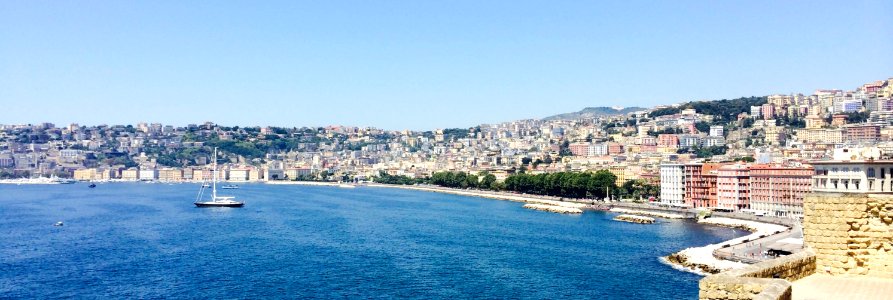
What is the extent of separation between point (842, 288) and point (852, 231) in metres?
0.47

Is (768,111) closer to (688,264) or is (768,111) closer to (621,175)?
(621,175)

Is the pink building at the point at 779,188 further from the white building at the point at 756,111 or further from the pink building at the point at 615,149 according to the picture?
Answer: the white building at the point at 756,111

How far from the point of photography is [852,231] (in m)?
5.82

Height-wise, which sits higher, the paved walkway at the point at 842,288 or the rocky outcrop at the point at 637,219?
the paved walkway at the point at 842,288

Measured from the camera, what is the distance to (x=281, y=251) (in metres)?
26.2

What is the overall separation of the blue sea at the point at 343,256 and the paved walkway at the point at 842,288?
1202 centimetres

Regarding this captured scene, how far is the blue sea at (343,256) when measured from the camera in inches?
739

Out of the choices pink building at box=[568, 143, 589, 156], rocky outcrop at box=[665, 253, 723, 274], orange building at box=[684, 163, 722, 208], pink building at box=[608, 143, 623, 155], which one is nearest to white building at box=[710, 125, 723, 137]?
pink building at box=[608, 143, 623, 155]

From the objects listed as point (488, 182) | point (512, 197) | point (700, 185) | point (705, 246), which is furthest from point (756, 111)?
point (705, 246)

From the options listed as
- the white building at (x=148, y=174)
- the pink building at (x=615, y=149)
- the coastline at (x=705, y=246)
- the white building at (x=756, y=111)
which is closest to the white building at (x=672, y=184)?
the coastline at (x=705, y=246)

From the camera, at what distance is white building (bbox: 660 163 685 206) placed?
48.5 m

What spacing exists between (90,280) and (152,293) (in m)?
2.76

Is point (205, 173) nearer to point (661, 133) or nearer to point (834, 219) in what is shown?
point (661, 133)

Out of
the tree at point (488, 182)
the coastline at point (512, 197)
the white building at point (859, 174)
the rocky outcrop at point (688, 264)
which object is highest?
the white building at point (859, 174)
